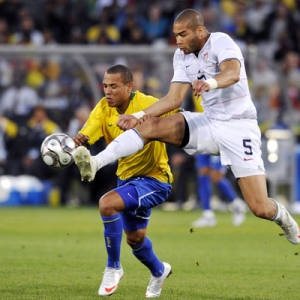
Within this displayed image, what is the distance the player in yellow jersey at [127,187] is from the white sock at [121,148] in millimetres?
371

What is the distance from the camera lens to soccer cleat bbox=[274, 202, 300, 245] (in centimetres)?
666

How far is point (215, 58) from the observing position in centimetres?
659

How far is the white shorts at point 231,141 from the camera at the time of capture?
6570 mm

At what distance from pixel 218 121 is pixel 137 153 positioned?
751mm

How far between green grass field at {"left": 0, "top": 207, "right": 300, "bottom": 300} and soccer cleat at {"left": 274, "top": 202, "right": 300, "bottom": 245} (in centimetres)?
48

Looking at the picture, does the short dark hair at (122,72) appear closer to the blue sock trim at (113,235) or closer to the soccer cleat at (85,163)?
the soccer cleat at (85,163)

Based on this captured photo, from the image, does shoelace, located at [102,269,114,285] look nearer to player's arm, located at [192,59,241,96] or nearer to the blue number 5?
the blue number 5

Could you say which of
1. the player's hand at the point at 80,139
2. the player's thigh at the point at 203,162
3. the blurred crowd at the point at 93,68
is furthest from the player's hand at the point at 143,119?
the blurred crowd at the point at 93,68

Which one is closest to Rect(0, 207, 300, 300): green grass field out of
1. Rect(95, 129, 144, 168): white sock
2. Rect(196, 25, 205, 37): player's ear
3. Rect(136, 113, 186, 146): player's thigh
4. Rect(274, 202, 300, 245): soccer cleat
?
Rect(274, 202, 300, 245): soccer cleat

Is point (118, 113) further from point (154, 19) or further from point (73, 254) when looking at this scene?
point (154, 19)

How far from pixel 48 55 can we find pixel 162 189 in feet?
32.5

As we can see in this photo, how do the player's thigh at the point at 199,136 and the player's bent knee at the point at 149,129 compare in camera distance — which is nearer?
the player's bent knee at the point at 149,129

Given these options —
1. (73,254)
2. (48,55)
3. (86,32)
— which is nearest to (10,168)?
(48,55)

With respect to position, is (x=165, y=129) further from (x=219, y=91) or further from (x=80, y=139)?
(x=80, y=139)
